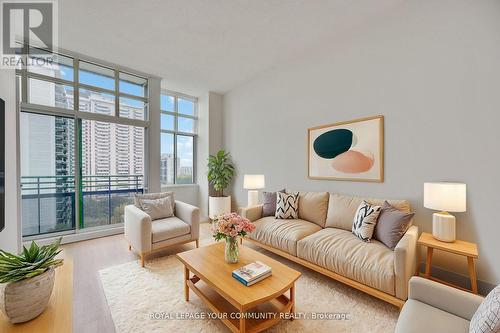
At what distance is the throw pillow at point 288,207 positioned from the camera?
10.2ft

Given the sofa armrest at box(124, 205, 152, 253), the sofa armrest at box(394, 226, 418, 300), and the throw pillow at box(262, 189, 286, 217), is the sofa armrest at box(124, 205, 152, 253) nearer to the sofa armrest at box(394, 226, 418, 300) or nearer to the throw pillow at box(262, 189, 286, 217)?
the throw pillow at box(262, 189, 286, 217)

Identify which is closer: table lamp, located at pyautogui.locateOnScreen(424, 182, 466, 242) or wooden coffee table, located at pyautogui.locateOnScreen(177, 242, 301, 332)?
wooden coffee table, located at pyautogui.locateOnScreen(177, 242, 301, 332)

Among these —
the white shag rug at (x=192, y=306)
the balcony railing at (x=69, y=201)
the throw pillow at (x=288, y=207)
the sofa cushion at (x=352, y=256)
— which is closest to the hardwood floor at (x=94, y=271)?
the white shag rug at (x=192, y=306)

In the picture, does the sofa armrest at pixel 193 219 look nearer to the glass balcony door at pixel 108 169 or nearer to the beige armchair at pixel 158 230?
the beige armchair at pixel 158 230

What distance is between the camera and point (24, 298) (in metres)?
0.97

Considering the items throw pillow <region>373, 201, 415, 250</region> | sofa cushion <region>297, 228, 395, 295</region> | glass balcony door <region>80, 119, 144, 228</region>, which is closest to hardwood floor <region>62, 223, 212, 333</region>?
glass balcony door <region>80, 119, 144, 228</region>

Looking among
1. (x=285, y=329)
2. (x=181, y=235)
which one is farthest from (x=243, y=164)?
(x=285, y=329)

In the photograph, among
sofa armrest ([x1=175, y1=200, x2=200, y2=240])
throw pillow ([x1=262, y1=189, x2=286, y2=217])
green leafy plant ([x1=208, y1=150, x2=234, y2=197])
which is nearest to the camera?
sofa armrest ([x1=175, y1=200, x2=200, y2=240])

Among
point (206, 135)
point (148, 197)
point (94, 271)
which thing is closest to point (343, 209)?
point (148, 197)

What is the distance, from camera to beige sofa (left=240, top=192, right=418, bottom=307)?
1.78 m

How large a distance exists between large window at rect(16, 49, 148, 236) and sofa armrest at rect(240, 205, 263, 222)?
7.81 ft

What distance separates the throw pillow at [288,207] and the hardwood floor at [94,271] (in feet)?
4.54

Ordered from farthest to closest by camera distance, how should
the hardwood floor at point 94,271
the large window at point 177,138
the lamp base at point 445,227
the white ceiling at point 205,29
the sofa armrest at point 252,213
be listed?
the large window at point 177,138 → the sofa armrest at point 252,213 → the white ceiling at point 205,29 → the lamp base at point 445,227 → the hardwood floor at point 94,271

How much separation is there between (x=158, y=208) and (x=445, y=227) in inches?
138
